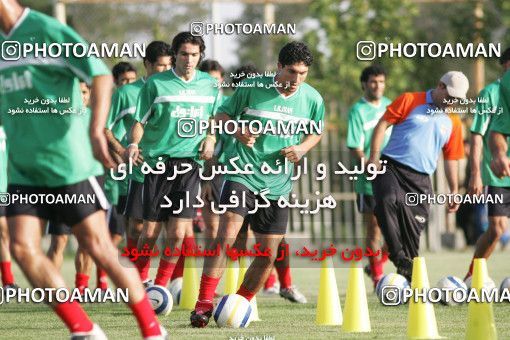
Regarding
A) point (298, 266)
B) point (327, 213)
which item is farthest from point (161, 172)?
point (327, 213)

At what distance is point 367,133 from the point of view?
14.3m

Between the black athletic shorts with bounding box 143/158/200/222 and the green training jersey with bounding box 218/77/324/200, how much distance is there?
1.44m

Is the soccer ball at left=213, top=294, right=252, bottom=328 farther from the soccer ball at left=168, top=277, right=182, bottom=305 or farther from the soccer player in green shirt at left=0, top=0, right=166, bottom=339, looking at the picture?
the soccer ball at left=168, top=277, right=182, bottom=305

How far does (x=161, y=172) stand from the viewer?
1154cm

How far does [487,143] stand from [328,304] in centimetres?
229

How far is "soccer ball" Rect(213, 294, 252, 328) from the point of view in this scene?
960 centimetres

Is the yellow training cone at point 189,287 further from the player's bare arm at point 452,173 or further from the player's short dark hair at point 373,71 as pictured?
the player's short dark hair at point 373,71

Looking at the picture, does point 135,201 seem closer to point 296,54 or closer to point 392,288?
point 392,288

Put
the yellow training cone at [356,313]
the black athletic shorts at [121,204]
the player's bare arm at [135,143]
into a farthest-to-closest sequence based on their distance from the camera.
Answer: the black athletic shorts at [121,204], the player's bare arm at [135,143], the yellow training cone at [356,313]
